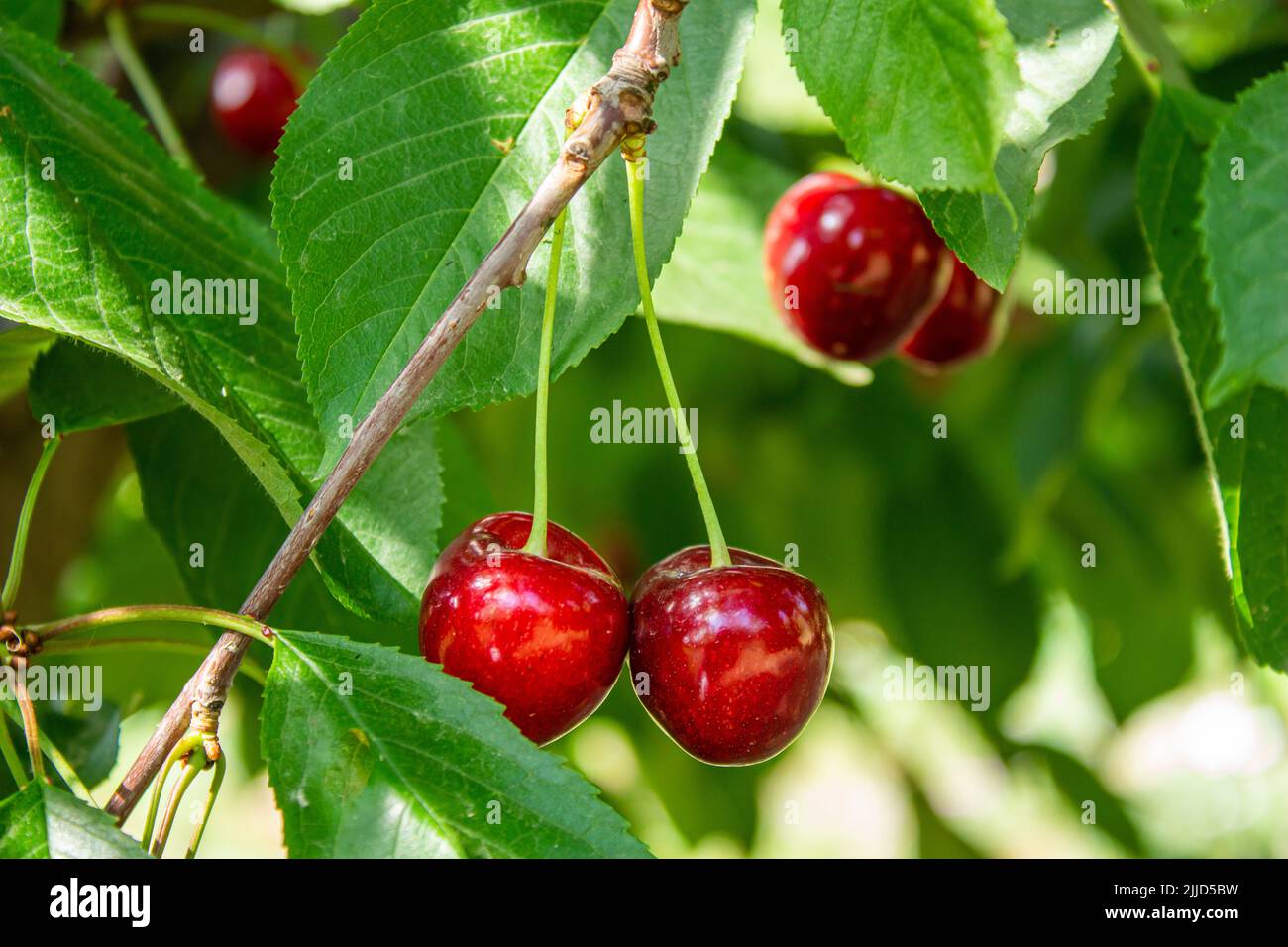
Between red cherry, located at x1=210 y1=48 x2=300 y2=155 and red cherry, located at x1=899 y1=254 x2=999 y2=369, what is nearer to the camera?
red cherry, located at x1=899 y1=254 x2=999 y2=369

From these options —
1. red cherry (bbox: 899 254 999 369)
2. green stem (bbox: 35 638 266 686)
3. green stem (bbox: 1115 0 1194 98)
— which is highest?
green stem (bbox: 1115 0 1194 98)

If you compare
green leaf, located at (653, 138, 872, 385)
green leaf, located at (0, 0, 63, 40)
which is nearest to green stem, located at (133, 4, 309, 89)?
green leaf, located at (0, 0, 63, 40)

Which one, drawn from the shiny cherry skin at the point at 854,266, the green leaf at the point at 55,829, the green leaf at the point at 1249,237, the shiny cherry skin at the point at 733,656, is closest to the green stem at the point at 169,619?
the green leaf at the point at 55,829

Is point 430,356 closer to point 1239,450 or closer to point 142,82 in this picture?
point 1239,450

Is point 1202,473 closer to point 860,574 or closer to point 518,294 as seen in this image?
point 860,574

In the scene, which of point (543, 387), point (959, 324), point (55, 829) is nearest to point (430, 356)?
point (543, 387)

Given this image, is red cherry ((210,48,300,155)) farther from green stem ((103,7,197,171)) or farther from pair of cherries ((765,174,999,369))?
pair of cherries ((765,174,999,369))
